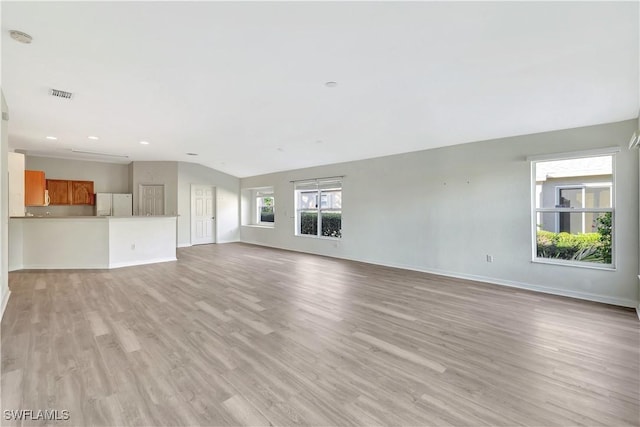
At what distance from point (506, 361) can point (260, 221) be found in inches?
340

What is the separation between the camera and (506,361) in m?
2.29

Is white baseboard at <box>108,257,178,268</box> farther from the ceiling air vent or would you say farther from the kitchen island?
the ceiling air vent

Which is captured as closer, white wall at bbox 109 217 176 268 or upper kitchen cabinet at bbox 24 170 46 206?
white wall at bbox 109 217 176 268

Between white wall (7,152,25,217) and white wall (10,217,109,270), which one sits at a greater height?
white wall (7,152,25,217)

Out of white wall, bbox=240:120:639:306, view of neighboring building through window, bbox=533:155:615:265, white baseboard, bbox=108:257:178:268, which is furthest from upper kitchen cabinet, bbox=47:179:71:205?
view of neighboring building through window, bbox=533:155:615:265

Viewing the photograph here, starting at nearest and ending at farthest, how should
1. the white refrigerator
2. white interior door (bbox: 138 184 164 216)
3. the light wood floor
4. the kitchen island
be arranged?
the light wood floor
the kitchen island
the white refrigerator
white interior door (bbox: 138 184 164 216)

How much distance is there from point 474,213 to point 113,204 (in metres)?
9.32

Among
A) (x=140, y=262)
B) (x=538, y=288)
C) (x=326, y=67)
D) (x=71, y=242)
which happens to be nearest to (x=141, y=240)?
(x=140, y=262)

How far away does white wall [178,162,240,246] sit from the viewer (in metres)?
8.86

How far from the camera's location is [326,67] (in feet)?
9.13

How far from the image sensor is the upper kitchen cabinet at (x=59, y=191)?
762 cm

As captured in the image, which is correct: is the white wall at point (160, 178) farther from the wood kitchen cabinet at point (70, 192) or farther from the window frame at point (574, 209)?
the window frame at point (574, 209)

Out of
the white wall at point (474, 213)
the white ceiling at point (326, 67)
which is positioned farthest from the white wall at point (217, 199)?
the white wall at point (474, 213)

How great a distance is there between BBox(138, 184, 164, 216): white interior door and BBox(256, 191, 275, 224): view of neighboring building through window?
2.95 m
